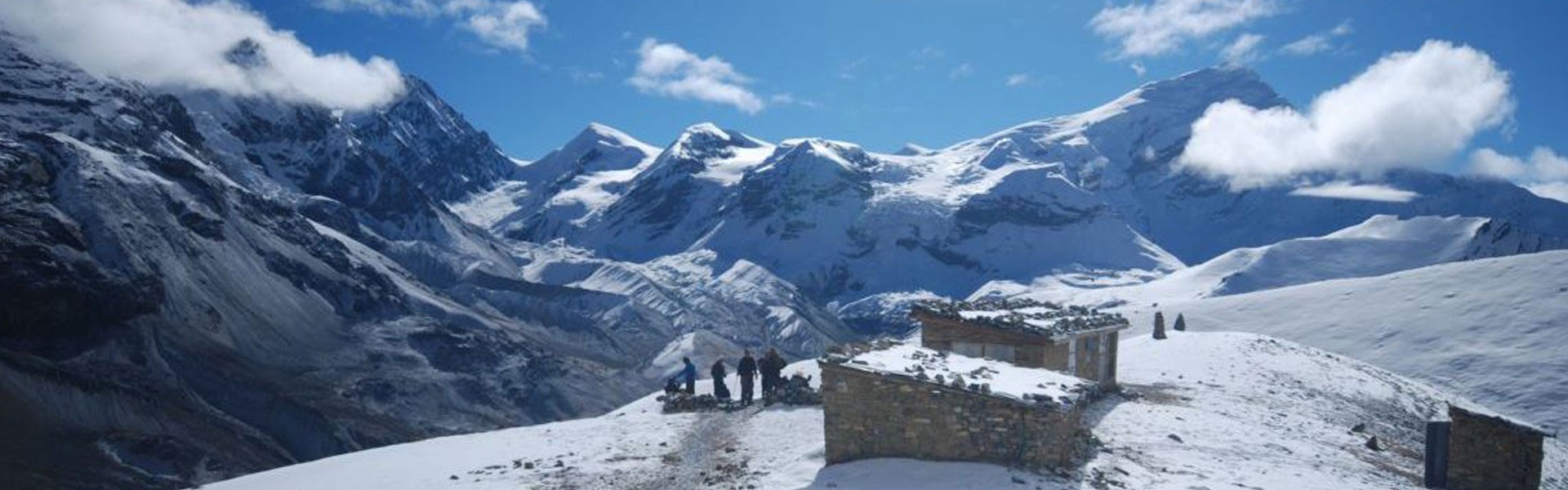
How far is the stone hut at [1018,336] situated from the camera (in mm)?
27031

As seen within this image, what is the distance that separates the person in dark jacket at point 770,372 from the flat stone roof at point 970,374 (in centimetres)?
787

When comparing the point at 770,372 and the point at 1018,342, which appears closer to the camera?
the point at 1018,342

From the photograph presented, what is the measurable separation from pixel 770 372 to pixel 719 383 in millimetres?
2768

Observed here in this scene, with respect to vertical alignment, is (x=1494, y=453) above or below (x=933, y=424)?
below

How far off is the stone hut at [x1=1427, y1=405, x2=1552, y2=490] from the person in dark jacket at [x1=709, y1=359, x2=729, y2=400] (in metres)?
18.3

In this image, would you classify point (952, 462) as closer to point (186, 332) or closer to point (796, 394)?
point (796, 394)

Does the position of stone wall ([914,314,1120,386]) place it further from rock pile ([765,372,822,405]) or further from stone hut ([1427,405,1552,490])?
stone hut ([1427,405,1552,490])

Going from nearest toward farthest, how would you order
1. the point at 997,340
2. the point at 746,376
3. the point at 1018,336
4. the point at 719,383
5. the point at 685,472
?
the point at 685,472 < the point at 1018,336 < the point at 997,340 < the point at 746,376 < the point at 719,383

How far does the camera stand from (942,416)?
17.6 m

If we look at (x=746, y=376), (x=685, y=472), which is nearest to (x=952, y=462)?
(x=685, y=472)

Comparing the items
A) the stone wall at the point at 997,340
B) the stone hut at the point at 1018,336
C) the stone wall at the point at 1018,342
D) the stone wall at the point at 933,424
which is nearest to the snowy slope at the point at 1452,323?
the stone hut at the point at 1018,336

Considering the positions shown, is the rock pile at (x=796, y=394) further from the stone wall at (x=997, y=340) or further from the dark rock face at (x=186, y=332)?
the dark rock face at (x=186, y=332)

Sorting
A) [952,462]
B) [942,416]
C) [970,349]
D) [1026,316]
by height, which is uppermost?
[1026,316]

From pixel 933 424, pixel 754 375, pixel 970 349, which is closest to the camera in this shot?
pixel 933 424
